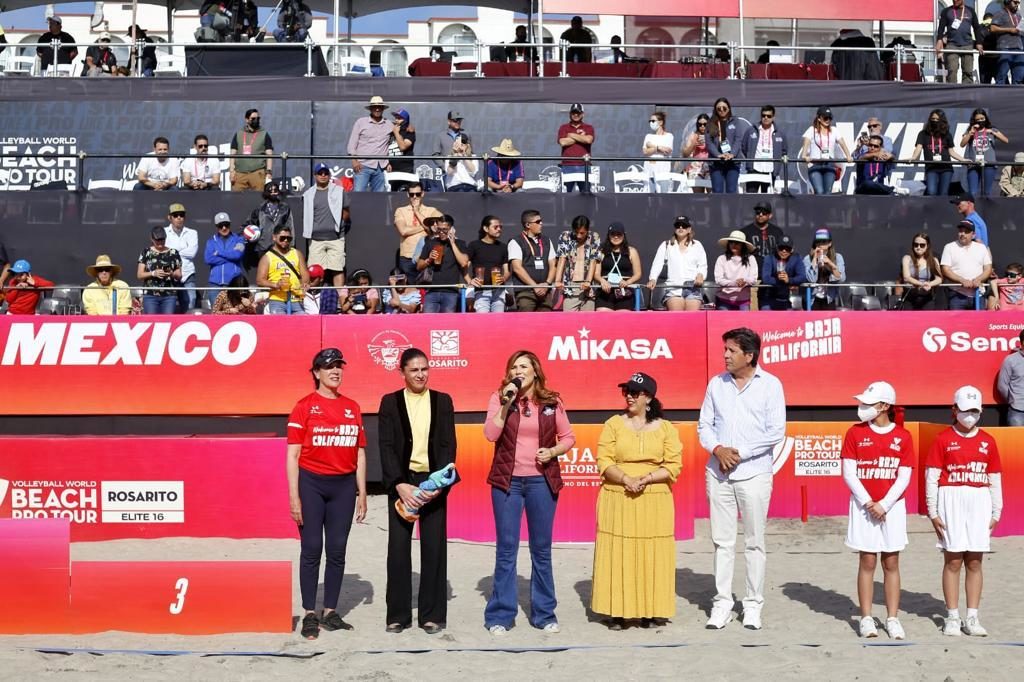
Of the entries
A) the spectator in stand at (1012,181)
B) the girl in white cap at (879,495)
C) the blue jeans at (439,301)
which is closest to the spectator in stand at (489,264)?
the blue jeans at (439,301)

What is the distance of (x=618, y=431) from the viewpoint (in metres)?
9.47

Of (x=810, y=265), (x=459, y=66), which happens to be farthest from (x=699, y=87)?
(x=810, y=265)

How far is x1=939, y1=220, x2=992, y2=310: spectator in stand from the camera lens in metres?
16.4

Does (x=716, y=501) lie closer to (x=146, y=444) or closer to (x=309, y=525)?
(x=309, y=525)

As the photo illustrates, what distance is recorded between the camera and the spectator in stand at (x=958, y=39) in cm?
2159

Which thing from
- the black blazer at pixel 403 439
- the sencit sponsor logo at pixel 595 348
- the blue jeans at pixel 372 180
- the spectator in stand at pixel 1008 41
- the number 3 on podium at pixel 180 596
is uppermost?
the spectator in stand at pixel 1008 41


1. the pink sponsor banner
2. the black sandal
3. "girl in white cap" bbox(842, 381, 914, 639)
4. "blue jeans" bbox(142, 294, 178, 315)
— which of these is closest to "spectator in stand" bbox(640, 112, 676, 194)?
"blue jeans" bbox(142, 294, 178, 315)

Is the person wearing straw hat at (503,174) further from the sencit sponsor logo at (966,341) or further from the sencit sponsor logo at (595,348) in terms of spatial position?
the sencit sponsor logo at (966,341)

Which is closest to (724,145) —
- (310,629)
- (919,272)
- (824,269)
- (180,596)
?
(824,269)

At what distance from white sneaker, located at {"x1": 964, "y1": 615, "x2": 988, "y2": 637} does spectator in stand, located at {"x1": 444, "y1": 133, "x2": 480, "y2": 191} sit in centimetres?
1085

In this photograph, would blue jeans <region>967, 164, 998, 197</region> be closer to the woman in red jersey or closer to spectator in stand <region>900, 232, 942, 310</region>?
spectator in stand <region>900, 232, 942, 310</region>

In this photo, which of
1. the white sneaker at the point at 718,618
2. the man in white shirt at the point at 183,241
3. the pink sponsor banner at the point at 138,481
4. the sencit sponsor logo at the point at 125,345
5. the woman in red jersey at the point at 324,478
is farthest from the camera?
the man in white shirt at the point at 183,241

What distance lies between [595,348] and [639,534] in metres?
5.65

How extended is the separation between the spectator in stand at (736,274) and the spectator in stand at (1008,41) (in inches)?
334
